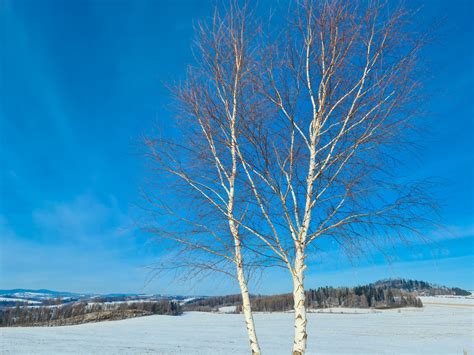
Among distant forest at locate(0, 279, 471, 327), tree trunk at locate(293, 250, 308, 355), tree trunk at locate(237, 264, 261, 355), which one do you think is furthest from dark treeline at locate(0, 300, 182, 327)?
tree trunk at locate(293, 250, 308, 355)

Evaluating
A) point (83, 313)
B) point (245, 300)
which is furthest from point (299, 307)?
point (83, 313)

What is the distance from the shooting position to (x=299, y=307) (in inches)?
163

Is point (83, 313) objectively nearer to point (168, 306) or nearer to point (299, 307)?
point (168, 306)

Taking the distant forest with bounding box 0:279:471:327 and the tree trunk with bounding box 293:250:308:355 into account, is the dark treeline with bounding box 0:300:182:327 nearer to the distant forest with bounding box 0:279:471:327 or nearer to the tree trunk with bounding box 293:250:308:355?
the distant forest with bounding box 0:279:471:327

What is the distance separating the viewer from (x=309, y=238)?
14.3ft

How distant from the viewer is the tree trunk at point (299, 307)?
400cm

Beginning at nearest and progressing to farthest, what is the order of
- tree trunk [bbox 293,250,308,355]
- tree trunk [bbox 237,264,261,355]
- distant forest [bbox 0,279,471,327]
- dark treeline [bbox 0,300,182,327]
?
1. tree trunk [bbox 293,250,308,355]
2. tree trunk [bbox 237,264,261,355]
3. dark treeline [bbox 0,300,182,327]
4. distant forest [bbox 0,279,471,327]

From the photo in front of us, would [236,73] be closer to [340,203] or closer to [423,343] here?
[340,203]

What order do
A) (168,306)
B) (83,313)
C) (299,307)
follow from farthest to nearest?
(168,306), (83,313), (299,307)

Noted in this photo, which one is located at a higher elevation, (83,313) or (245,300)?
(245,300)

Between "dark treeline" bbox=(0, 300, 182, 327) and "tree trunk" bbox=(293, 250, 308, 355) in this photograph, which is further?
"dark treeline" bbox=(0, 300, 182, 327)

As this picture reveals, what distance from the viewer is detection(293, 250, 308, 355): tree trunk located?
4.00 meters

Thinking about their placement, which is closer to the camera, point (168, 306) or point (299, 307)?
point (299, 307)

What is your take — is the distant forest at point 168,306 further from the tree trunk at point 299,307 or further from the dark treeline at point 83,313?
the tree trunk at point 299,307
